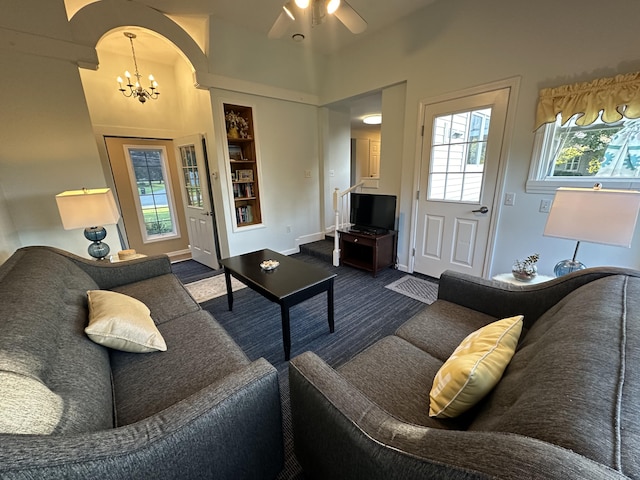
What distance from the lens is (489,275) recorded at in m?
2.72

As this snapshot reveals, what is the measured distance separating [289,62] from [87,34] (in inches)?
85.9

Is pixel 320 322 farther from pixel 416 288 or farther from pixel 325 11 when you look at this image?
pixel 325 11

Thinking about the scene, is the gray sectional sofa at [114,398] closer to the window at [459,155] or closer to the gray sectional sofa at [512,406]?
the gray sectional sofa at [512,406]

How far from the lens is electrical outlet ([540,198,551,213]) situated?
2.25 metres

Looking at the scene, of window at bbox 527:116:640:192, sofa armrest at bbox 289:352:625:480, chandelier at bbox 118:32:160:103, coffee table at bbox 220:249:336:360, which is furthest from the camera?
chandelier at bbox 118:32:160:103

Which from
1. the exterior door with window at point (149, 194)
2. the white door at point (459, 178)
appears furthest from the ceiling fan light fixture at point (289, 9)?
the exterior door with window at point (149, 194)

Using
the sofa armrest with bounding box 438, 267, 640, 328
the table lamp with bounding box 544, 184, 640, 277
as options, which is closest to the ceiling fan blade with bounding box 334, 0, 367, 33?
the table lamp with bounding box 544, 184, 640, 277

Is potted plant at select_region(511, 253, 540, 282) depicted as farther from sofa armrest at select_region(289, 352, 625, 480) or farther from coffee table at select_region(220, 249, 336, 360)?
sofa armrest at select_region(289, 352, 625, 480)

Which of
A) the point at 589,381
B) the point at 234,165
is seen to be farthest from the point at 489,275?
the point at 234,165

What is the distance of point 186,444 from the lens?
75 cm

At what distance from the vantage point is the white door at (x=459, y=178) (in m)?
2.52

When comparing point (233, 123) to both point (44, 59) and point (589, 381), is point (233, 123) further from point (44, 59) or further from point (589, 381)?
point (589, 381)

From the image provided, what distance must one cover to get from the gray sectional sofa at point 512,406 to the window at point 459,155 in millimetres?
1642

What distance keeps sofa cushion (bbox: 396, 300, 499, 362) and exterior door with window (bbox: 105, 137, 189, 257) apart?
4.35 metres
